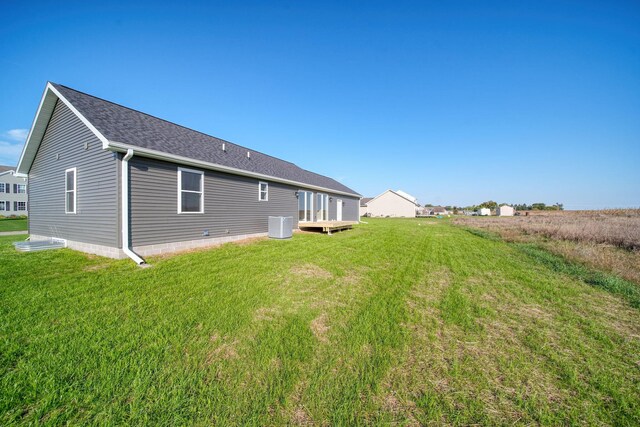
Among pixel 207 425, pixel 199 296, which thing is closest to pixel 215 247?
pixel 199 296

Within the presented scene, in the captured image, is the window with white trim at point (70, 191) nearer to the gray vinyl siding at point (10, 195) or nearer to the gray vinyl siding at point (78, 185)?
the gray vinyl siding at point (78, 185)

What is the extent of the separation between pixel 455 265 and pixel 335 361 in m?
6.34

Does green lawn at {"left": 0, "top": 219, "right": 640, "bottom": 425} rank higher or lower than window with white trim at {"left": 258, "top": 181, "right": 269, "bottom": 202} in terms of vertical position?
lower

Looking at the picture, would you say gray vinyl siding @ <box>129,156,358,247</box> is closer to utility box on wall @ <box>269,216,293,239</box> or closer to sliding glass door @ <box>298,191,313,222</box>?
utility box on wall @ <box>269,216,293,239</box>

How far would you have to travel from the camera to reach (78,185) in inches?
341

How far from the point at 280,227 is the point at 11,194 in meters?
51.7

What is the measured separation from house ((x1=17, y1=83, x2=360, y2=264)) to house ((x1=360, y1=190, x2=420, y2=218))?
44074 millimetres

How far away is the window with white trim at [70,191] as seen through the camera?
8.87 metres

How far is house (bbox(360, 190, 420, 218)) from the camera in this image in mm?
52094

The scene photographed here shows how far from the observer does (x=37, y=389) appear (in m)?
2.42

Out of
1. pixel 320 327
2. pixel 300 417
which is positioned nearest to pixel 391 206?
pixel 320 327

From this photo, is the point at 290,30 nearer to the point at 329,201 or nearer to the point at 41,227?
the point at 329,201

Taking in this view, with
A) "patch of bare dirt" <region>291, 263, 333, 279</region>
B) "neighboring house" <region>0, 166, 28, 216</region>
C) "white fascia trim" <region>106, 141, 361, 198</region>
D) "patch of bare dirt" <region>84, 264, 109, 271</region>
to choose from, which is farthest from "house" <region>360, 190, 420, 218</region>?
"neighboring house" <region>0, 166, 28, 216</region>

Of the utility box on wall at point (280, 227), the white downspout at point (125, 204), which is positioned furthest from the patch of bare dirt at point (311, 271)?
the utility box on wall at point (280, 227)
